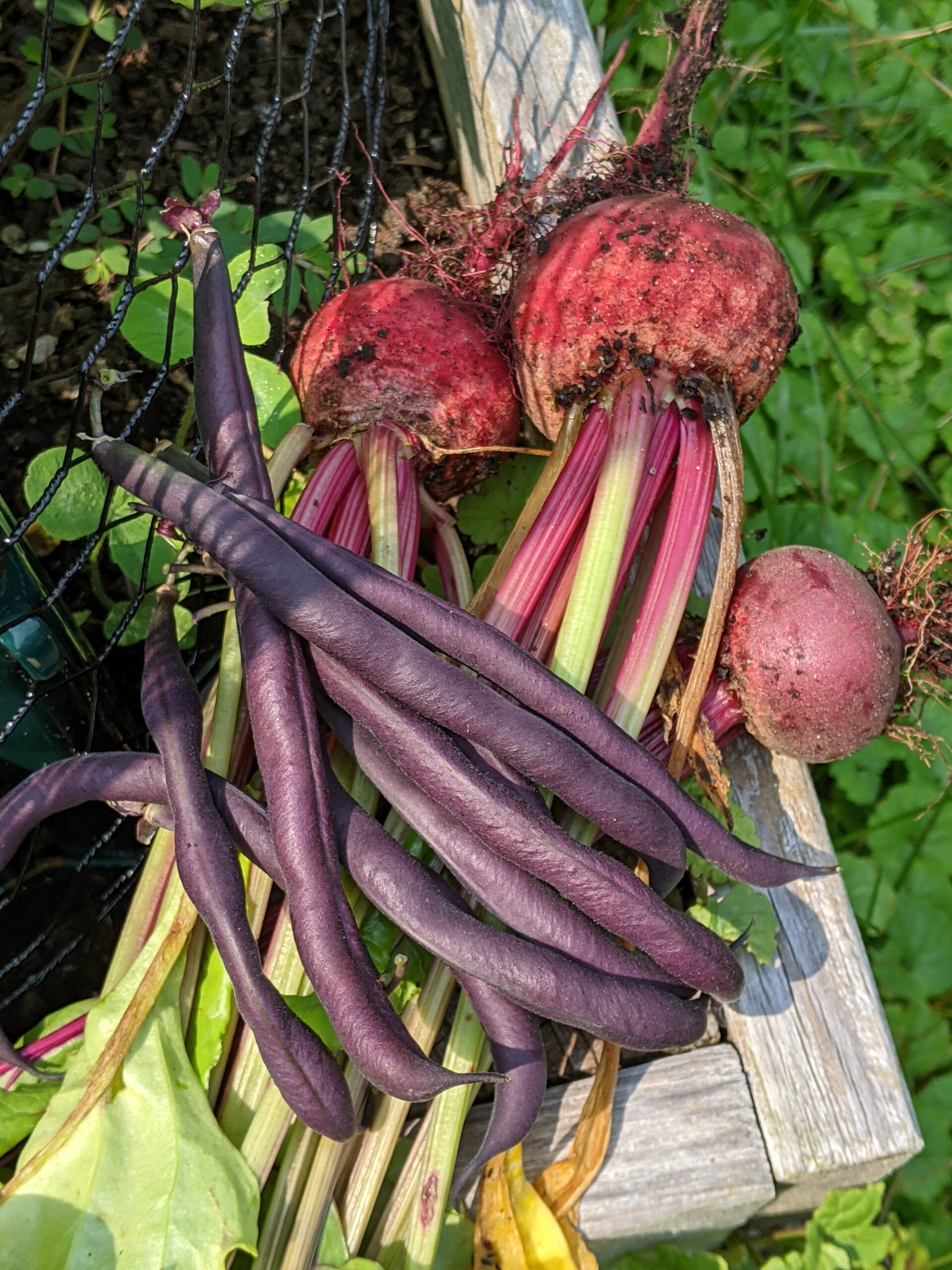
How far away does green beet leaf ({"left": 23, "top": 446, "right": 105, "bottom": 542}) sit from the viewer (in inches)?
55.7

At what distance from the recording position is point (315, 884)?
1043 mm

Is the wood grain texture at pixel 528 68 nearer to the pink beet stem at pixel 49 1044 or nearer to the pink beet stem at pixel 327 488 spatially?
the pink beet stem at pixel 327 488

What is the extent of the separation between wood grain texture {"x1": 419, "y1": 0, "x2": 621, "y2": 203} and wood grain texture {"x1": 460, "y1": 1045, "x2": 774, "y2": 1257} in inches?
66.7

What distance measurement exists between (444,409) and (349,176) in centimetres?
84

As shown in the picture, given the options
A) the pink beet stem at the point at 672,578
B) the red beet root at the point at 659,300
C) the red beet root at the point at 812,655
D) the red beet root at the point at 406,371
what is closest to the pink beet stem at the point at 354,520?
the red beet root at the point at 406,371

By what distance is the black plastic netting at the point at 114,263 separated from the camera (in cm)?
139

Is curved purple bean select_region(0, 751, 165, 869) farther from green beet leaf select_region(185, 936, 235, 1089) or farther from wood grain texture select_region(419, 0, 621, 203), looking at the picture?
wood grain texture select_region(419, 0, 621, 203)

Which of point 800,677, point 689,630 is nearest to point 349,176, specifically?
point 689,630

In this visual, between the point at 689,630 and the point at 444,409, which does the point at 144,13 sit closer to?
the point at 444,409

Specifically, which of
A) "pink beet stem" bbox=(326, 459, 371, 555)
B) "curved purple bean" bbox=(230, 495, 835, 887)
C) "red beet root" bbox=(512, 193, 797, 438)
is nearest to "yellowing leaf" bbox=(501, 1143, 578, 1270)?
"curved purple bean" bbox=(230, 495, 835, 887)

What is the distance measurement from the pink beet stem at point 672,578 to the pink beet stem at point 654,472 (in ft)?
0.05

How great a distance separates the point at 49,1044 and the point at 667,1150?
0.94m

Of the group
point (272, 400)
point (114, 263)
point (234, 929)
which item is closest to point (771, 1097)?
point (234, 929)

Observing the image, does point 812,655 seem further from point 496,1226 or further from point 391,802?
point 496,1226
